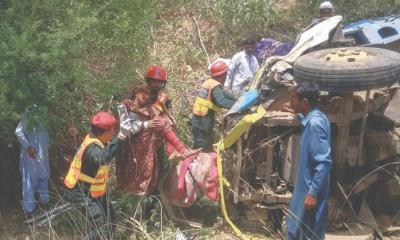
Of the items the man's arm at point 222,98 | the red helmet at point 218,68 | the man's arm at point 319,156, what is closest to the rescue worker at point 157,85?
the man's arm at point 222,98

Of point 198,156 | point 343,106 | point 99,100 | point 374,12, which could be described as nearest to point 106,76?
point 99,100

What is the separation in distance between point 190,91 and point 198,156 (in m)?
3.27

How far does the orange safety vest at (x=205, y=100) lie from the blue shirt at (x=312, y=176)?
2.39 metres

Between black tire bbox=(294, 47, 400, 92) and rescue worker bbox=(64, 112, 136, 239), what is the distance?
196 centimetres

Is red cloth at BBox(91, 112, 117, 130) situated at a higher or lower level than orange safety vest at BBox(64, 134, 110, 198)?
higher

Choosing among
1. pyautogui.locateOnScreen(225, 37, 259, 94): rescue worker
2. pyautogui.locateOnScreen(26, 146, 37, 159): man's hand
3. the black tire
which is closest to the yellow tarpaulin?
the black tire

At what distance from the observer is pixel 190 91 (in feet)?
31.8

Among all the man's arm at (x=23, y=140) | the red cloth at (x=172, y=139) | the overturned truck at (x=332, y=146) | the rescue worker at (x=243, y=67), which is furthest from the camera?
the rescue worker at (x=243, y=67)

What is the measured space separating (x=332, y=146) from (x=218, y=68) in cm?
186

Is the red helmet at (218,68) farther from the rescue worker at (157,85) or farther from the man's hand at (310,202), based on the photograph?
the man's hand at (310,202)

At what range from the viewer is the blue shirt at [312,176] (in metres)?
4.81

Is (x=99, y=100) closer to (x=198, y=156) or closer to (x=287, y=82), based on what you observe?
(x=198, y=156)

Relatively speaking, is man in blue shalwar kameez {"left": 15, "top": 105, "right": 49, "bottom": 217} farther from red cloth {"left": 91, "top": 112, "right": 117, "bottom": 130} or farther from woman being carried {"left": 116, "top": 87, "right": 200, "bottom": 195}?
red cloth {"left": 91, "top": 112, "right": 117, "bottom": 130}

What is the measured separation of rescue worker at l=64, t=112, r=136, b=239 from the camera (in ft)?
18.5
